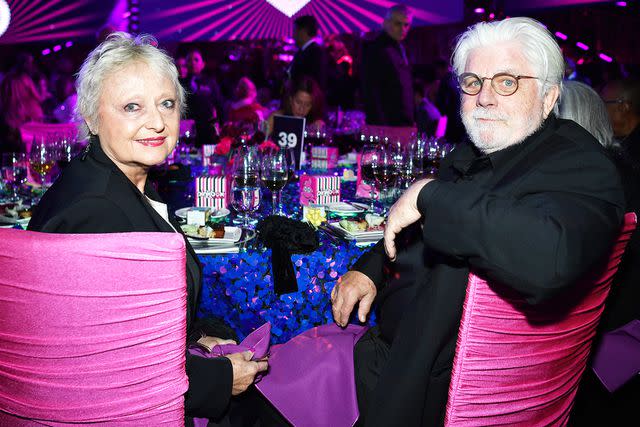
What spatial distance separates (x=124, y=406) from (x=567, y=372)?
1.10m

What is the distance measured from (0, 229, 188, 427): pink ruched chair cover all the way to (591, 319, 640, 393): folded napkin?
5.82 ft

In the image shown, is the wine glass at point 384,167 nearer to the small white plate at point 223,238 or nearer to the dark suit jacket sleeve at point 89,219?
the small white plate at point 223,238

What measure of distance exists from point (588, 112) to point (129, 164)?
2.00m

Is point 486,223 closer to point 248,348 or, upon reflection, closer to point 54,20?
point 248,348

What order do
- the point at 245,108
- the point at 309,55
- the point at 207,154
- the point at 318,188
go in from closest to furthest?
the point at 318,188 < the point at 207,154 < the point at 309,55 < the point at 245,108

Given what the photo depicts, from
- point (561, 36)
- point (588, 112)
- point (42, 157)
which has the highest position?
point (561, 36)

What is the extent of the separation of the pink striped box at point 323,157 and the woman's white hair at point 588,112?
1539 mm

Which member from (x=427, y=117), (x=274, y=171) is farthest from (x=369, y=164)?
(x=427, y=117)

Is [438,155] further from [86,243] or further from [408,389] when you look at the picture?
[86,243]

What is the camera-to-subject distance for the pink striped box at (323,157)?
3598 millimetres

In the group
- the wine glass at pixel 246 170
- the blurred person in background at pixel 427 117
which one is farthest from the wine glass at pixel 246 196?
the blurred person in background at pixel 427 117

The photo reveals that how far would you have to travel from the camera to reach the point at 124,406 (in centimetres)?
116

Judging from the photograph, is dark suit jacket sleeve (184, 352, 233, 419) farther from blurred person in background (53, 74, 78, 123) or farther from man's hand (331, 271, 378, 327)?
blurred person in background (53, 74, 78, 123)

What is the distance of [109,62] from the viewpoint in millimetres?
1611
